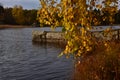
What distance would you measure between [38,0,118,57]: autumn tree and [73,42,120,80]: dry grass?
90.4 inches

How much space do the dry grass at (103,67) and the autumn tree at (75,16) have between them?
90.4 inches

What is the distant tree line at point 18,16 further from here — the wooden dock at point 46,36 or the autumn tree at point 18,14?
the wooden dock at point 46,36

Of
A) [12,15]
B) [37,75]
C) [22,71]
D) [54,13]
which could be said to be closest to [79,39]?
[54,13]

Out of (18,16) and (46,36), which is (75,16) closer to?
(46,36)

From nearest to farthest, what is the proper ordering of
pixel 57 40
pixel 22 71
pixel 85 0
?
pixel 85 0 → pixel 22 71 → pixel 57 40

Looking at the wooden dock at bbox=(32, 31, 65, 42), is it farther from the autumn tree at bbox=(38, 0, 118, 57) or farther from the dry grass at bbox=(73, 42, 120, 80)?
the autumn tree at bbox=(38, 0, 118, 57)

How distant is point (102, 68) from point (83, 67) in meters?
1.11

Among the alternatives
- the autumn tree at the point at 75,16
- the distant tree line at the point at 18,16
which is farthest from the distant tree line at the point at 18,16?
the autumn tree at the point at 75,16

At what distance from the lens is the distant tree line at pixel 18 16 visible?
175125 millimetres

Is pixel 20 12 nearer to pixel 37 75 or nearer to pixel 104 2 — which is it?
pixel 37 75

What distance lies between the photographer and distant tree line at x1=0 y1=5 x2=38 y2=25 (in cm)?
17512

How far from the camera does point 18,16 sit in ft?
575

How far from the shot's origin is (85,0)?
9148mm

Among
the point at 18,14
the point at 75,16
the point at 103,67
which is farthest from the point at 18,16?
the point at 75,16
